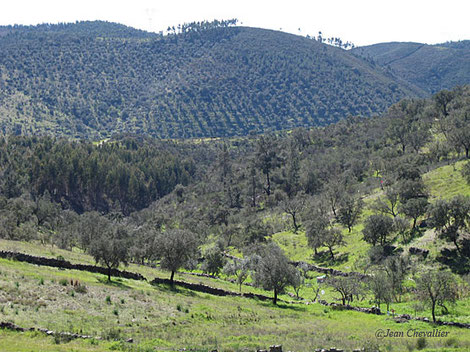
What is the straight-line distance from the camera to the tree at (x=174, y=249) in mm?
58688

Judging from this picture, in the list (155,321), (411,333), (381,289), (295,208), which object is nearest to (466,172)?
(295,208)

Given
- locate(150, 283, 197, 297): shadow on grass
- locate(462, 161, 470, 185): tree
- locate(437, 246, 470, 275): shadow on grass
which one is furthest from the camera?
locate(462, 161, 470, 185): tree

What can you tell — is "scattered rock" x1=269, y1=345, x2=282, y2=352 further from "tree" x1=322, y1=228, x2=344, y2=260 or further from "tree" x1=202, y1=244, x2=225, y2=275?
"tree" x1=322, y1=228, x2=344, y2=260

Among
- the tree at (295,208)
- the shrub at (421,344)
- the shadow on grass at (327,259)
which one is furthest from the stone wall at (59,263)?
the tree at (295,208)

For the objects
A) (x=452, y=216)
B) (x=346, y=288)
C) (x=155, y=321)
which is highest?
(x=452, y=216)

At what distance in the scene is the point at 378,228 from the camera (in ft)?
249

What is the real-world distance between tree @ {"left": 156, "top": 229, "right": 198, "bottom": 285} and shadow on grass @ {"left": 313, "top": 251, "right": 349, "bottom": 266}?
31680 millimetres

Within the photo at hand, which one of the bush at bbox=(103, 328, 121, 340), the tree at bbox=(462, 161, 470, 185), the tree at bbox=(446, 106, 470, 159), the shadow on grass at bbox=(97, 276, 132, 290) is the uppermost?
the tree at bbox=(446, 106, 470, 159)

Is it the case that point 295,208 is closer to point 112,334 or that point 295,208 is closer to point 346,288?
point 346,288

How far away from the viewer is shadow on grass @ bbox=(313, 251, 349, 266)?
80188mm

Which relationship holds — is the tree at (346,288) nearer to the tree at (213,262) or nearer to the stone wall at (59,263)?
the stone wall at (59,263)

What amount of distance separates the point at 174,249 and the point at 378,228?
121 feet

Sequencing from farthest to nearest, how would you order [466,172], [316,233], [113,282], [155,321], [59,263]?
[466,172]
[316,233]
[59,263]
[113,282]
[155,321]

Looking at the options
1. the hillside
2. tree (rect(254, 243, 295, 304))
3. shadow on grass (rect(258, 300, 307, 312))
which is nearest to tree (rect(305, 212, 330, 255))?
the hillside
